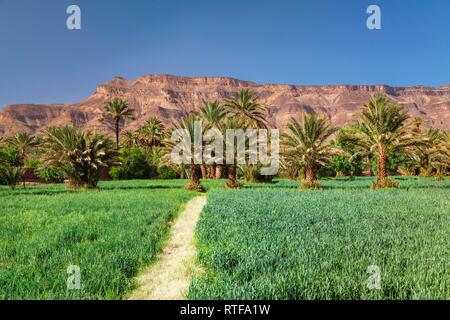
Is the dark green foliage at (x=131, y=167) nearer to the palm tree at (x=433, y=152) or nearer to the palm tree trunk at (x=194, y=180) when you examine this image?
the palm tree trunk at (x=194, y=180)

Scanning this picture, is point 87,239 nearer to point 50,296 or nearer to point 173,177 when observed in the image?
point 50,296

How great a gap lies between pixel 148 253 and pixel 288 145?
65.5 ft

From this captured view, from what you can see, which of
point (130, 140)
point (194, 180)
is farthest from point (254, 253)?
point (130, 140)

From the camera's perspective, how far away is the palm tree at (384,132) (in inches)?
938

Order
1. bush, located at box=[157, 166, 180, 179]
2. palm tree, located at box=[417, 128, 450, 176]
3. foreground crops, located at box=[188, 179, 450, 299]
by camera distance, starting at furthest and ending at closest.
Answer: bush, located at box=[157, 166, 180, 179], palm tree, located at box=[417, 128, 450, 176], foreground crops, located at box=[188, 179, 450, 299]

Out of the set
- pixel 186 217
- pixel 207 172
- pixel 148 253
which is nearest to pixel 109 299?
pixel 148 253

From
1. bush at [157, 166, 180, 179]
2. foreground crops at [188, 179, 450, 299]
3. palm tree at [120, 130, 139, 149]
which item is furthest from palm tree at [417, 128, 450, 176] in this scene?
palm tree at [120, 130, 139, 149]

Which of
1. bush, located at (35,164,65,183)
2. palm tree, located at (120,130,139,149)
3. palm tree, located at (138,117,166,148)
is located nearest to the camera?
bush, located at (35,164,65,183)

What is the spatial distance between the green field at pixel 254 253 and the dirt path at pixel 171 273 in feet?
0.73

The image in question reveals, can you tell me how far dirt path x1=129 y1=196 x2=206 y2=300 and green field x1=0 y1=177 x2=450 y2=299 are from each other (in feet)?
0.73

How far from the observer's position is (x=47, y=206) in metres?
15.5

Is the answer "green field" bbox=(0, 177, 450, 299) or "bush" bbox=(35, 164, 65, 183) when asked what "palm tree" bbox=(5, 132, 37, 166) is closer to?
"bush" bbox=(35, 164, 65, 183)

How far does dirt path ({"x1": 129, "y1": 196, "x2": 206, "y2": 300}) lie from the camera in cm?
555

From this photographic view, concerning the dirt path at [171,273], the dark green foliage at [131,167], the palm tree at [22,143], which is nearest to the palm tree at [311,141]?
the dirt path at [171,273]
